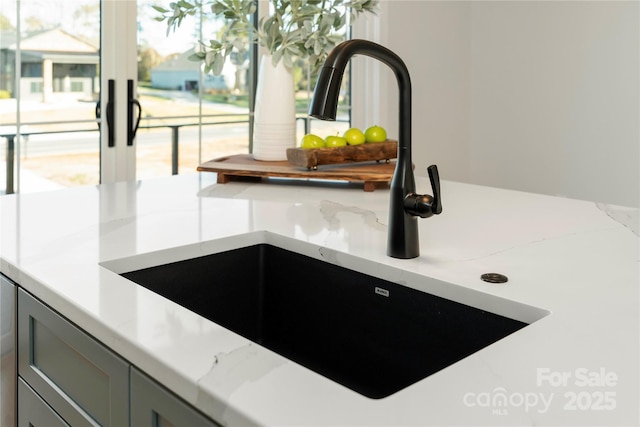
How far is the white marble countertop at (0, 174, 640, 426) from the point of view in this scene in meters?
0.71

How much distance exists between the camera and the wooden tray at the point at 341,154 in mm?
1960

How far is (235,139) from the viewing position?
290 centimetres

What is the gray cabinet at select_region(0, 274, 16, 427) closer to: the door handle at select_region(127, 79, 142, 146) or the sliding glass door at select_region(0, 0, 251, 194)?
the sliding glass door at select_region(0, 0, 251, 194)

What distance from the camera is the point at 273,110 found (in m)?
2.10

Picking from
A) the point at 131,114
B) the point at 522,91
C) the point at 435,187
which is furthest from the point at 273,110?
the point at 522,91

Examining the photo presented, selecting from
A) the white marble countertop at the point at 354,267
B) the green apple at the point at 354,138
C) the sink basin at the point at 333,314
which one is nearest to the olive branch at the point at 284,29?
the green apple at the point at 354,138

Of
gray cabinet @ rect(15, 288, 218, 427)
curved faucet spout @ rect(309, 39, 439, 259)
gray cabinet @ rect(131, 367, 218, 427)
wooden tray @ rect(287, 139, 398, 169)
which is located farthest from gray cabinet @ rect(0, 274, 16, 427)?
wooden tray @ rect(287, 139, 398, 169)

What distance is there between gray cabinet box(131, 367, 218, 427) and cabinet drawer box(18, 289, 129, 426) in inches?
1.0

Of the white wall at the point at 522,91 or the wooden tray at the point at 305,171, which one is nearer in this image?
the wooden tray at the point at 305,171

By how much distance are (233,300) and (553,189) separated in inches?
102

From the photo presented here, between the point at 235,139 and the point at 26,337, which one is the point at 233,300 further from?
the point at 235,139

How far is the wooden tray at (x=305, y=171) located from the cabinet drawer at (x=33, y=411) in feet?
3.00

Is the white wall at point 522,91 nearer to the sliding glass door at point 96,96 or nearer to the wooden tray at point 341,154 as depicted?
the sliding glass door at point 96,96

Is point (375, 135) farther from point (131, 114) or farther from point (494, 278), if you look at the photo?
point (494, 278)
